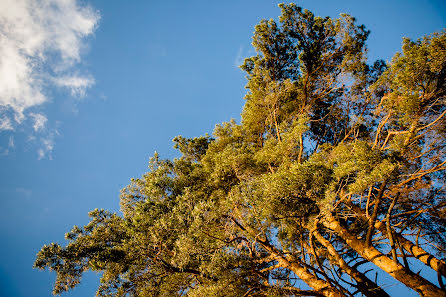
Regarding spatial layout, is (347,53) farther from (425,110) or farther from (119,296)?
(119,296)

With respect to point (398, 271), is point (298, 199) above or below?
above

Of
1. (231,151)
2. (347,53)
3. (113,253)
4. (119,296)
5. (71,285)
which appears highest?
(347,53)

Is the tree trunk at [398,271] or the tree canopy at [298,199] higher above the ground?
the tree canopy at [298,199]

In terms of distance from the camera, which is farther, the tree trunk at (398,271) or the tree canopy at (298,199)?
the tree canopy at (298,199)

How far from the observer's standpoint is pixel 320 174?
6.42 meters

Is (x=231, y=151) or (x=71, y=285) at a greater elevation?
(x=231, y=151)

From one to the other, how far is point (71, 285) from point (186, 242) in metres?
5.00

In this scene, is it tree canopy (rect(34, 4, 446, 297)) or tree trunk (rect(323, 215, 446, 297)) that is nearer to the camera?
tree trunk (rect(323, 215, 446, 297))

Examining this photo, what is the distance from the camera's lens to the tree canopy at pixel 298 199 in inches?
256

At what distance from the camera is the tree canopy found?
650 centimetres

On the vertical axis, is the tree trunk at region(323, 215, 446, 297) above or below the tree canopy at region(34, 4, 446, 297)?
below

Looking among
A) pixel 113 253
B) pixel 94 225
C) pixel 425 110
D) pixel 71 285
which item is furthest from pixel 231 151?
pixel 71 285

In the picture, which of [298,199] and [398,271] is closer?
[398,271]

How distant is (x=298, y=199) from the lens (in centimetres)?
673
